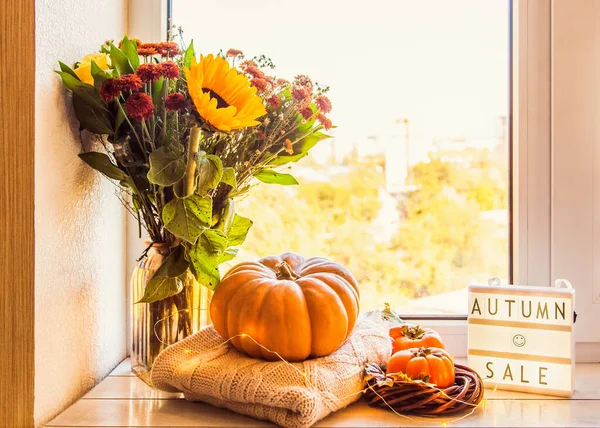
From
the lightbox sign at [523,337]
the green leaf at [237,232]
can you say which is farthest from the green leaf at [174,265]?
the lightbox sign at [523,337]

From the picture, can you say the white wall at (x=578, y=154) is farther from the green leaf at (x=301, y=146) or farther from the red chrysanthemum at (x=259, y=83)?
the red chrysanthemum at (x=259, y=83)

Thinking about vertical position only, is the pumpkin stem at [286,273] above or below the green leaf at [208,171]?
below

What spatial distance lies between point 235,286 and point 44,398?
329 mm

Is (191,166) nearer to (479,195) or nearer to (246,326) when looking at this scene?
(246,326)

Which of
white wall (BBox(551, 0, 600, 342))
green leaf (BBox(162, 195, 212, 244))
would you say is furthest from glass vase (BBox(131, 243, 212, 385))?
white wall (BBox(551, 0, 600, 342))

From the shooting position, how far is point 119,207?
4.09ft

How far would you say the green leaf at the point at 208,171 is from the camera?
0.96 m

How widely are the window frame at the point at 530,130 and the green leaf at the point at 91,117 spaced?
37 centimetres

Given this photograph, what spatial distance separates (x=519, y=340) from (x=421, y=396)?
0.24 m

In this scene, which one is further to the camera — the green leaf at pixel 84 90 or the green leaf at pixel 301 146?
the green leaf at pixel 301 146

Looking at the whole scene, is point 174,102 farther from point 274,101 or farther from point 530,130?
point 530,130

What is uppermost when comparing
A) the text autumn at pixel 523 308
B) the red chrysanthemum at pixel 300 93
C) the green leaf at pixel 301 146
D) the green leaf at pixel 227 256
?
the red chrysanthemum at pixel 300 93

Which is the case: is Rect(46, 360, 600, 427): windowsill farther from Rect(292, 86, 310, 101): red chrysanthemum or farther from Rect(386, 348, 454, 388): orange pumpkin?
Rect(292, 86, 310, 101): red chrysanthemum

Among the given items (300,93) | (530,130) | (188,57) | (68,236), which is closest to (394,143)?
(530,130)
